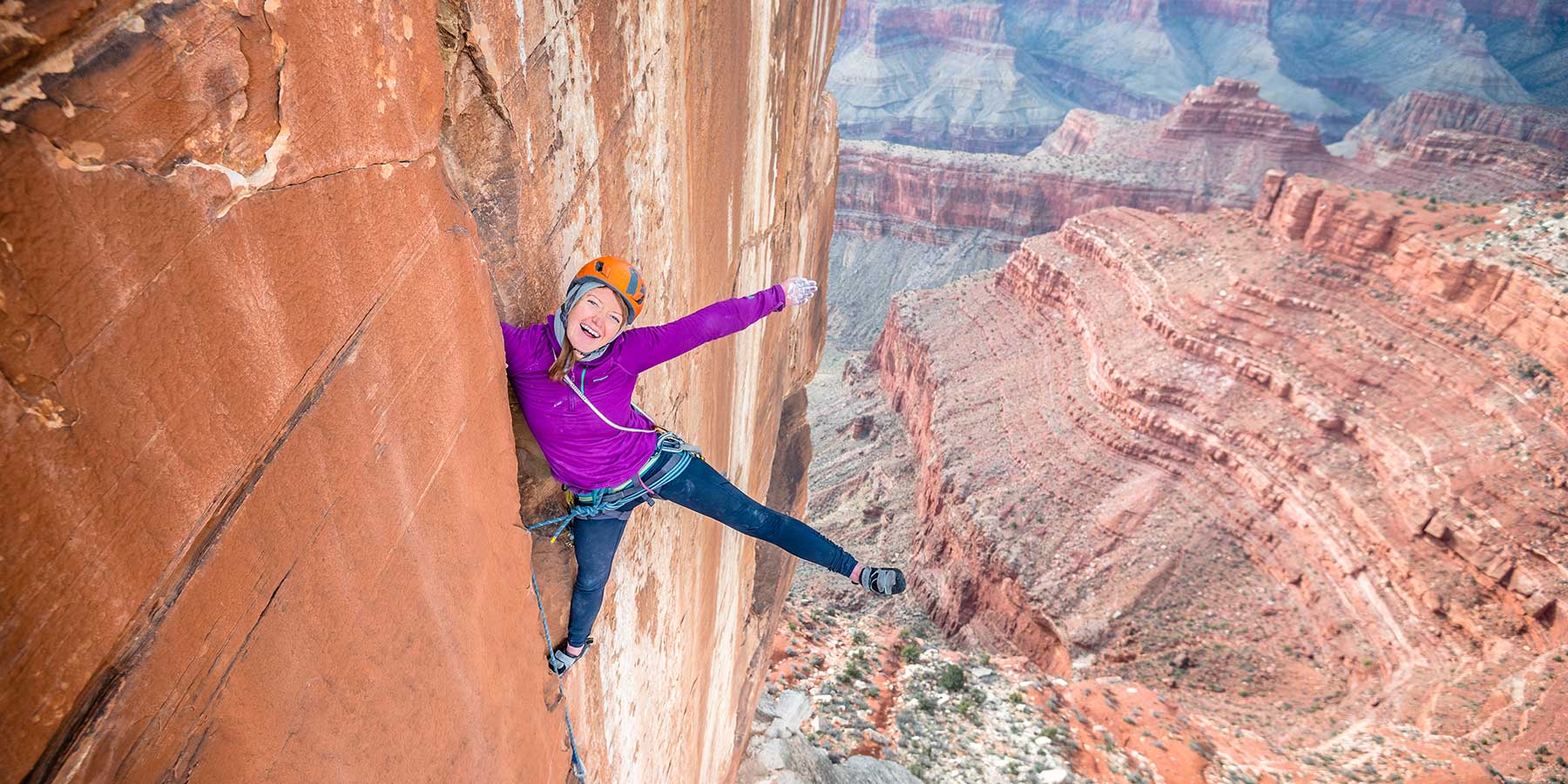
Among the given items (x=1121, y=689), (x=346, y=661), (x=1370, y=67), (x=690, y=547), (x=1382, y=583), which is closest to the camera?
(x=346, y=661)

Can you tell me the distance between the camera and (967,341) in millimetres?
28000

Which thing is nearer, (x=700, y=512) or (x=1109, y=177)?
(x=700, y=512)

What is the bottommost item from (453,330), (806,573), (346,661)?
(806,573)

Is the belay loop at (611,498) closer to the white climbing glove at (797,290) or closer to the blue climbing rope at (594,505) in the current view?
the blue climbing rope at (594,505)

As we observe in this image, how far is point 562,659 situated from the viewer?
2842 mm

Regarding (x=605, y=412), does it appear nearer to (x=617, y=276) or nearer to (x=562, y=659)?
(x=617, y=276)

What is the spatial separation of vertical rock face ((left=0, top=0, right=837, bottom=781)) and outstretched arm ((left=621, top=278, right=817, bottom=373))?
11.6 inches

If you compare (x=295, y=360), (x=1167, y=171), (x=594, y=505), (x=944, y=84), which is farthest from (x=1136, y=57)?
(x=295, y=360)

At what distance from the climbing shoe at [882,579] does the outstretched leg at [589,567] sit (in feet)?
3.92

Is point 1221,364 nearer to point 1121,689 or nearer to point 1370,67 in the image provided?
point 1121,689

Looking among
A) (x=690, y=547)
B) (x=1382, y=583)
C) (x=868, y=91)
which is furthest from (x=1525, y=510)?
(x=868, y=91)

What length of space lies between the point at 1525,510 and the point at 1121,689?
854 cm

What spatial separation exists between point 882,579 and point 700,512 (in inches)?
33.9

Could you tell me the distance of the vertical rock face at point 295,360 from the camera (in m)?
0.93
